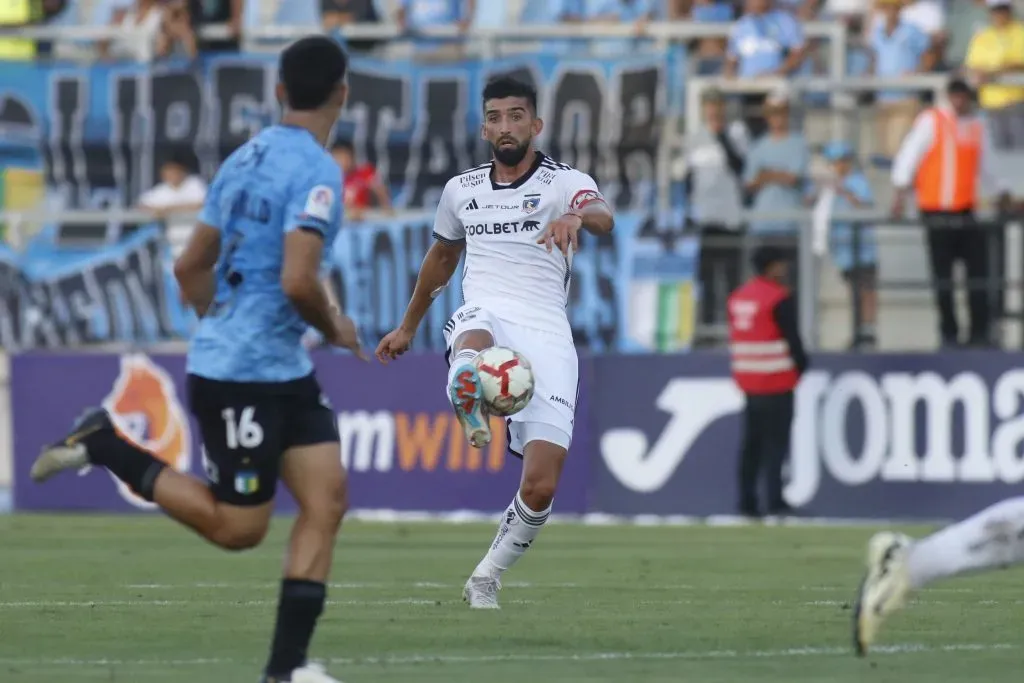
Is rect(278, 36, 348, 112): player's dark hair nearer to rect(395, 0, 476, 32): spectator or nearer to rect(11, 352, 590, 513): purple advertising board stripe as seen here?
rect(11, 352, 590, 513): purple advertising board stripe

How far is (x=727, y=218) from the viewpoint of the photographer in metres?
18.8

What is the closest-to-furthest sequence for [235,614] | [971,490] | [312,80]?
[312,80], [235,614], [971,490]

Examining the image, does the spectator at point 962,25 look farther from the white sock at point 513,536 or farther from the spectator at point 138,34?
the white sock at point 513,536

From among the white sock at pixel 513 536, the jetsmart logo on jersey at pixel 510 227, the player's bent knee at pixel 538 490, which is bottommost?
the white sock at pixel 513 536

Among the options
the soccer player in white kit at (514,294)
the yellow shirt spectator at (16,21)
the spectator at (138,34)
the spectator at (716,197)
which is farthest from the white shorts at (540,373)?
the yellow shirt spectator at (16,21)

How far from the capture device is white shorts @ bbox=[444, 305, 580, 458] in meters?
10.1

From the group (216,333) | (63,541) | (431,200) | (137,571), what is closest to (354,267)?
(431,200)

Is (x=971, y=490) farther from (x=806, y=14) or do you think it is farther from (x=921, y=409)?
(x=806, y=14)

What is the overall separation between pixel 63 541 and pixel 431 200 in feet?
19.6

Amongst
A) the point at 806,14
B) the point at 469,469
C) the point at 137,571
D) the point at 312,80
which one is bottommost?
the point at 469,469

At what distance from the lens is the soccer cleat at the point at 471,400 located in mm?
9766

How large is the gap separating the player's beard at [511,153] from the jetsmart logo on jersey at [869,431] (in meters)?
8.11

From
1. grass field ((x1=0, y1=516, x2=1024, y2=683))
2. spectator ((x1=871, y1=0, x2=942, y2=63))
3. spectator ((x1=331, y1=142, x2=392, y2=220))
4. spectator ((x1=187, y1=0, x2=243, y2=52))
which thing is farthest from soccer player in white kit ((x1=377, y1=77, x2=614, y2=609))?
spectator ((x1=187, y1=0, x2=243, y2=52))

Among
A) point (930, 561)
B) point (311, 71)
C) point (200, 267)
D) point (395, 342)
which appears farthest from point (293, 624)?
point (395, 342)
